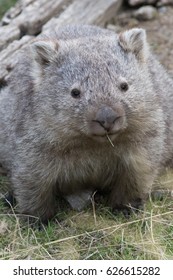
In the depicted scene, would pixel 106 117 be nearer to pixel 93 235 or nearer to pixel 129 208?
pixel 93 235

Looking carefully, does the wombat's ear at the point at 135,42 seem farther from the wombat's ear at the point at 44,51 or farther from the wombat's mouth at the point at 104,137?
the wombat's mouth at the point at 104,137

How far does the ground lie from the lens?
5.80 metres

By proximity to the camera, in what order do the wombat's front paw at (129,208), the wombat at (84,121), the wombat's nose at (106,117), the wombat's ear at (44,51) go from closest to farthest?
the wombat's nose at (106,117)
the wombat at (84,121)
the wombat's ear at (44,51)
the wombat's front paw at (129,208)

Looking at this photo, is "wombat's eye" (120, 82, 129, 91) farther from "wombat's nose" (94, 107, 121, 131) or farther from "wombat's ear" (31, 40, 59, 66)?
"wombat's ear" (31, 40, 59, 66)

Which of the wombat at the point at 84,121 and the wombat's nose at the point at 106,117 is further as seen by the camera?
the wombat at the point at 84,121

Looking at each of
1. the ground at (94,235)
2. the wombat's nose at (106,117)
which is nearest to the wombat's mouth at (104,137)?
the wombat's nose at (106,117)

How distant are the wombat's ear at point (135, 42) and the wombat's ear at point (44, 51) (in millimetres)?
588

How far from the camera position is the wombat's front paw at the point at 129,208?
6377mm

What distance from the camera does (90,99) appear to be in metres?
5.26

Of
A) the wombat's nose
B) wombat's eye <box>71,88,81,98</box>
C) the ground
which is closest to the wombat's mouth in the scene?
the wombat's nose

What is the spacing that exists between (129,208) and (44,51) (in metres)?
1.76

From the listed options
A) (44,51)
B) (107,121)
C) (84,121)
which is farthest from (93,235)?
(44,51)

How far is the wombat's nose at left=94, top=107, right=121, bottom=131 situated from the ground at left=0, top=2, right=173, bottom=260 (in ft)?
4.13

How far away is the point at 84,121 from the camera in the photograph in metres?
5.29
